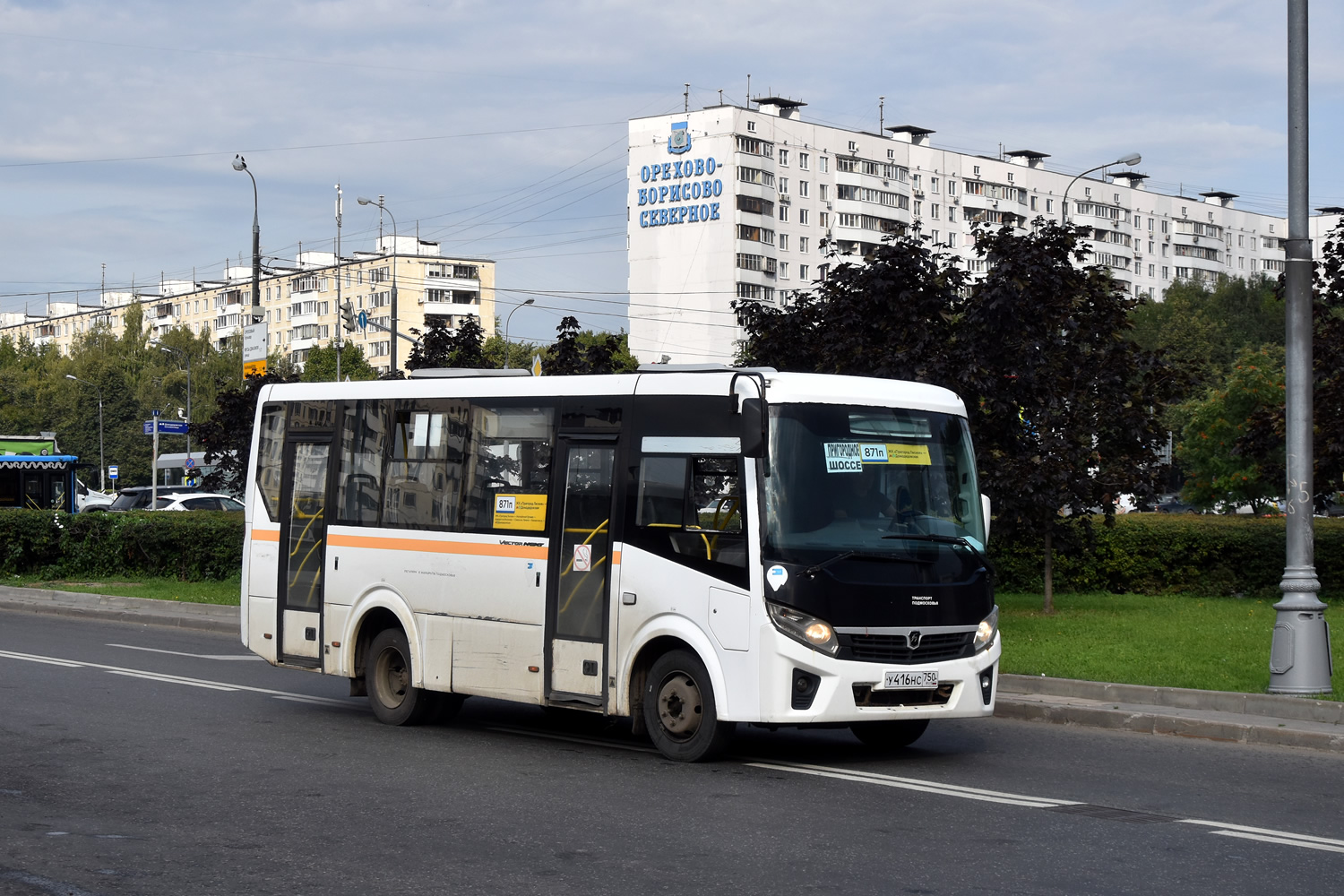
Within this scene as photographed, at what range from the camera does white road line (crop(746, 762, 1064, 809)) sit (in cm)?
896

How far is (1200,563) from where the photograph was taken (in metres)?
24.6

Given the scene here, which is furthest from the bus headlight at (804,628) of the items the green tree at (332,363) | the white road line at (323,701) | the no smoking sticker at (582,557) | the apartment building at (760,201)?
the green tree at (332,363)

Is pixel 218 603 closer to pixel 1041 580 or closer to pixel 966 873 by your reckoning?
pixel 1041 580

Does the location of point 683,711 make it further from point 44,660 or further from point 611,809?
point 44,660

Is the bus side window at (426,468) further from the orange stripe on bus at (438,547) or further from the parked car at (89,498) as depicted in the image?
the parked car at (89,498)

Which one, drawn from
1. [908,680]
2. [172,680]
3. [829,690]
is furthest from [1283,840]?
[172,680]

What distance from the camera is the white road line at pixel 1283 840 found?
25.1ft

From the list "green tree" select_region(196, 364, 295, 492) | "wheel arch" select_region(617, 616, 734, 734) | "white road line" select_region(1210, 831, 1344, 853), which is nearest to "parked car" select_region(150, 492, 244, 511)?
"green tree" select_region(196, 364, 295, 492)

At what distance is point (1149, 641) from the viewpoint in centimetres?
1712

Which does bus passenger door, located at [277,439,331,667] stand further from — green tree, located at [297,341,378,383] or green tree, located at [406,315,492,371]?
green tree, located at [297,341,378,383]

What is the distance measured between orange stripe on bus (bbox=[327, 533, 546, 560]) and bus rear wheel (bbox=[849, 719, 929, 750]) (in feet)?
8.24

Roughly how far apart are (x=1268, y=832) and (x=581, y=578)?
4.70 metres

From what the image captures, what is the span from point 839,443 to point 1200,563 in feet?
52.1

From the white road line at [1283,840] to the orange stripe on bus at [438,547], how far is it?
4.96 metres
